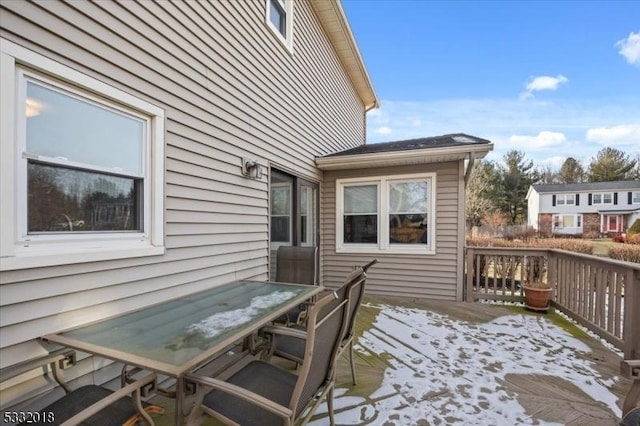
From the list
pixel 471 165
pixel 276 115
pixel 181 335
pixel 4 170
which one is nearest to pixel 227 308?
pixel 181 335

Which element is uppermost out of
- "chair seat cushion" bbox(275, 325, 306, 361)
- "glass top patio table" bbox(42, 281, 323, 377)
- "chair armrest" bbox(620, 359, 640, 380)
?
"glass top patio table" bbox(42, 281, 323, 377)

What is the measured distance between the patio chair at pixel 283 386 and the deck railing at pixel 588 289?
3.37 m

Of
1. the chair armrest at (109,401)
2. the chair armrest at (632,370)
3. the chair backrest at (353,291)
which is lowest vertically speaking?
the chair armrest at (632,370)

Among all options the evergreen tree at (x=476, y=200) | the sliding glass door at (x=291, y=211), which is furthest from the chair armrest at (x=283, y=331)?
the evergreen tree at (x=476, y=200)

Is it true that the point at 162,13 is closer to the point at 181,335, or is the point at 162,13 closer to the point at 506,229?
the point at 181,335

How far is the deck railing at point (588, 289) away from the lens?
3088mm

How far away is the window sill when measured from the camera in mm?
1503

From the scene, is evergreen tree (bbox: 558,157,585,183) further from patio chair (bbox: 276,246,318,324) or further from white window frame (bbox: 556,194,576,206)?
patio chair (bbox: 276,246,318,324)

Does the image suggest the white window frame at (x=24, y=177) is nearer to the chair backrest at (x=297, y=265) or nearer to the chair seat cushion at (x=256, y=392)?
the chair seat cushion at (x=256, y=392)

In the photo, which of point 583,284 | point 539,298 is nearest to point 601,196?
point 539,298

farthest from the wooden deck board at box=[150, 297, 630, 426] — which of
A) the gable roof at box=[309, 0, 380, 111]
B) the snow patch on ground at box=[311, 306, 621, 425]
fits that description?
the gable roof at box=[309, 0, 380, 111]

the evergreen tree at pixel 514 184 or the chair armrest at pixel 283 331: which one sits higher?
the evergreen tree at pixel 514 184

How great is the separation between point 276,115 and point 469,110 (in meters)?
25.7

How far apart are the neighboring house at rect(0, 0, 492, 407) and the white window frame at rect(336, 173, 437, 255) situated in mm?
25
